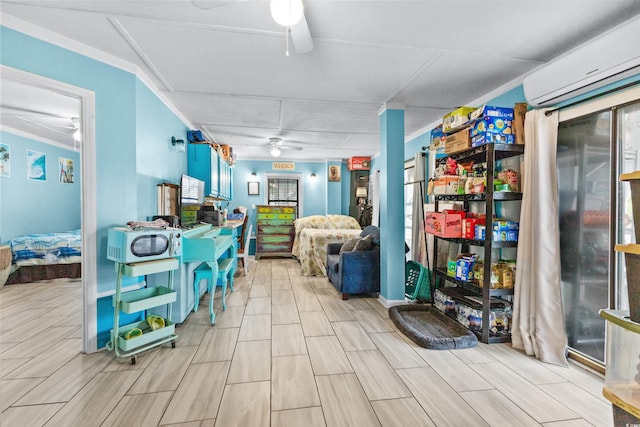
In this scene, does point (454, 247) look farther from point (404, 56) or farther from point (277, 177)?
point (277, 177)

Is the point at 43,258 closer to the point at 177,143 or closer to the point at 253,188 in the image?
the point at 177,143

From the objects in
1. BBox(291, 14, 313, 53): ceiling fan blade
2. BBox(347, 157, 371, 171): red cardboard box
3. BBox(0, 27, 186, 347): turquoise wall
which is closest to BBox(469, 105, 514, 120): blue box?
BBox(291, 14, 313, 53): ceiling fan blade

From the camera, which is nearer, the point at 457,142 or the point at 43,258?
the point at 457,142

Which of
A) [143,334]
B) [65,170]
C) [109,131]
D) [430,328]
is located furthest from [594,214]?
[65,170]

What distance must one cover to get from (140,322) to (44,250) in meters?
3.15

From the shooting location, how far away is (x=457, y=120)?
9.02ft

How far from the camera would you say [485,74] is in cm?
263

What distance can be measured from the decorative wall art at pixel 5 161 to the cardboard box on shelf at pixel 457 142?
6282 millimetres

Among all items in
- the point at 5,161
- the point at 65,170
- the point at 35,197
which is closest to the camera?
the point at 5,161

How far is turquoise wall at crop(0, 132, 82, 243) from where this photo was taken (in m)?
4.42

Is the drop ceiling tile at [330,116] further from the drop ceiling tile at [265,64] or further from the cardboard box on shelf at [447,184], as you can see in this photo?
the cardboard box on shelf at [447,184]

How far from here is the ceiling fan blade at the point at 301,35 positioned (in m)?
1.61

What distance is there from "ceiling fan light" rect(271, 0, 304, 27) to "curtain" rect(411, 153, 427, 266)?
10.1 ft

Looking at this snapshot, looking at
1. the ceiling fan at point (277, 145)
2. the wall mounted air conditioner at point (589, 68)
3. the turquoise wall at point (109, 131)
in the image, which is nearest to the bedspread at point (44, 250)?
the turquoise wall at point (109, 131)
